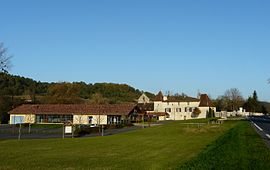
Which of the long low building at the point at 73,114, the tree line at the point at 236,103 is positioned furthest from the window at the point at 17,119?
the tree line at the point at 236,103

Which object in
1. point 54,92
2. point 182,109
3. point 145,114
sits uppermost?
point 54,92

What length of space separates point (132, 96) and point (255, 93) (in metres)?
57.1

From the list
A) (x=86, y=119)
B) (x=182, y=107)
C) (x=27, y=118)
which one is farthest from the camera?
(x=182, y=107)

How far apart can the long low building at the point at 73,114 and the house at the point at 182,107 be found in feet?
115

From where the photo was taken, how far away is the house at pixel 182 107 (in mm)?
114119

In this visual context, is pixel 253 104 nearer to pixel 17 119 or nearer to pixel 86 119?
pixel 86 119

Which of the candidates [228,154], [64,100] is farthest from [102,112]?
[228,154]

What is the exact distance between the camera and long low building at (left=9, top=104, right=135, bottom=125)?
77.3m

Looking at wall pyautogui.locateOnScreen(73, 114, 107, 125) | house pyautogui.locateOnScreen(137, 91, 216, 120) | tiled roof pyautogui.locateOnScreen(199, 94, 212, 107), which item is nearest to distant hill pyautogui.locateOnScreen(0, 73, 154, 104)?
wall pyautogui.locateOnScreen(73, 114, 107, 125)

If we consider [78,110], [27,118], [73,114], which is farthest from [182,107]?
[27,118]

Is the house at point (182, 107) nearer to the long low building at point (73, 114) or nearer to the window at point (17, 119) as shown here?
the long low building at point (73, 114)

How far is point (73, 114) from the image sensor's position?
7788cm

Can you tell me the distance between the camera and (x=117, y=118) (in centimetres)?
7919

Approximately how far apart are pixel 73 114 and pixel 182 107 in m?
46.8
